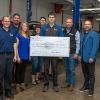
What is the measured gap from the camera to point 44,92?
18.6 feet

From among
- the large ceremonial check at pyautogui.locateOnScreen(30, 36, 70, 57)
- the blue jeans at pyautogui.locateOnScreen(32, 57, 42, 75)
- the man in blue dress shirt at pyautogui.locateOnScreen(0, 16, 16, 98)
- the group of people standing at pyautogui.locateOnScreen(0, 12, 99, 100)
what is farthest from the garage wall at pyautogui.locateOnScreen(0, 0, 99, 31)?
the man in blue dress shirt at pyautogui.locateOnScreen(0, 16, 16, 98)

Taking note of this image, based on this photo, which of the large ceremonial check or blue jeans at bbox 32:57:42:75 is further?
blue jeans at bbox 32:57:42:75

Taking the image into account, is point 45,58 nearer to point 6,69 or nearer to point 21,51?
point 21,51

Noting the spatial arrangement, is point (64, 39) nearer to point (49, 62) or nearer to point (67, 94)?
point (49, 62)

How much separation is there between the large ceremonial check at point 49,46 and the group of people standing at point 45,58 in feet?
0.32

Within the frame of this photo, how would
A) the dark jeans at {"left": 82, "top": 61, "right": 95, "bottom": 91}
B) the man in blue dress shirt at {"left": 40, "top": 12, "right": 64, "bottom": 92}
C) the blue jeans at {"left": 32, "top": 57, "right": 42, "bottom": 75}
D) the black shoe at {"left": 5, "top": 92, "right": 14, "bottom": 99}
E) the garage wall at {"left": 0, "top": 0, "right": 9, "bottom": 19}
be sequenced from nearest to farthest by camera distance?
the black shoe at {"left": 5, "top": 92, "right": 14, "bottom": 99} → the dark jeans at {"left": 82, "top": 61, "right": 95, "bottom": 91} → the man in blue dress shirt at {"left": 40, "top": 12, "right": 64, "bottom": 92} → the blue jeans at {"left": 32, "top": 57, "right": 42, "bottom": 75} → the garage wall at {"left": 0, "top": 0, "right": 9, "bottom": 19}

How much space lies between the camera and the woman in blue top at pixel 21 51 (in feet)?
18.0

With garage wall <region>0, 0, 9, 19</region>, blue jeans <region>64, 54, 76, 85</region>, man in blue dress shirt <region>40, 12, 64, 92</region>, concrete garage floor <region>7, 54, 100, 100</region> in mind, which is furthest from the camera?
garage wall <region>0, 0, 9, 19</region>

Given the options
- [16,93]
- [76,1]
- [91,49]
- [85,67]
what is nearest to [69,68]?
[85,67]

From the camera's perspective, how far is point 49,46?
5676 millimetres

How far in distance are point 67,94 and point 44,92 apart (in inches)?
19.4

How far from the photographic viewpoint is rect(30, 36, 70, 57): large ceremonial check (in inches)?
221

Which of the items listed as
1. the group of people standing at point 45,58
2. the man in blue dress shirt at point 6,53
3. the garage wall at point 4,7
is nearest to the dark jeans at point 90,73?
the group of people standing at point 45,58

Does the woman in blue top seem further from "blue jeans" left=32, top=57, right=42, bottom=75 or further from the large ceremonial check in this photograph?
"blue jeans" left=32, top=57, right=42, bottom=75
